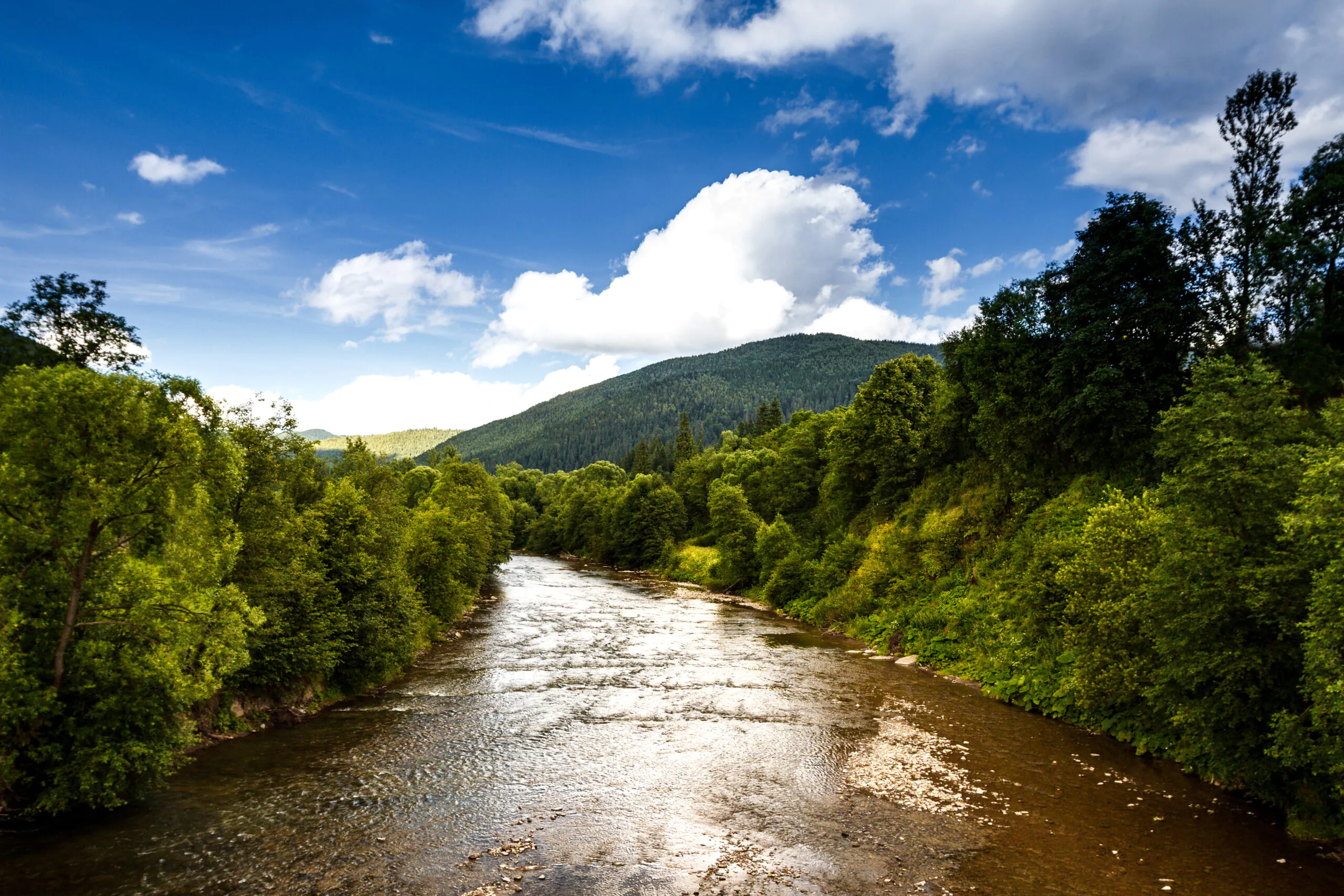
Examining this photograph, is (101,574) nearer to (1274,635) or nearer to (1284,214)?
(1274,635)

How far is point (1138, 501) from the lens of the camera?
25.0 metres

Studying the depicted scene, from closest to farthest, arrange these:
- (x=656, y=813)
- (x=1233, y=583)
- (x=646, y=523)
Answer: (x=1233, y=583)
(x=656, y=813)
(x=646, y=523)

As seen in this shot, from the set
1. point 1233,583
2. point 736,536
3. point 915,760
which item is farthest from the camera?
point 736,536

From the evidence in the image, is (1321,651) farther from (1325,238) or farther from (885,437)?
(885,437)

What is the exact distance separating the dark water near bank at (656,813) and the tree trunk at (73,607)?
3830 millimetres

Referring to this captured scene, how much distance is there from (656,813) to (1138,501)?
20.4 meters

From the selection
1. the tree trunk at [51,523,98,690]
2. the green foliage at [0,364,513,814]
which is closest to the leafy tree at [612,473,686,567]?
the green foliage at [0,364,513,814]

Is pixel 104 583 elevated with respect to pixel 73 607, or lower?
elevated

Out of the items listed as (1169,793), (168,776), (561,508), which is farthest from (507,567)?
(1169,793)

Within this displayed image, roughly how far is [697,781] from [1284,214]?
3686 cm

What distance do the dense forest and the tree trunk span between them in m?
28.0

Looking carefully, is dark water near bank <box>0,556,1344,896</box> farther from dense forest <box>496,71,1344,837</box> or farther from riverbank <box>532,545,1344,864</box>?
dense forest <box>496,71,1344,837</box>

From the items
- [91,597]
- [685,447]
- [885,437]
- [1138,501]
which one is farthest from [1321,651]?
[685,447]

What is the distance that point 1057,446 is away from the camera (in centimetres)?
4059
